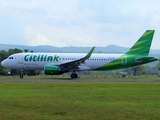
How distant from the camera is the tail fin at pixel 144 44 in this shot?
51.5 meters

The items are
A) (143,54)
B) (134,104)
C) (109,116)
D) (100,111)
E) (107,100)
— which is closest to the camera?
(109,116)

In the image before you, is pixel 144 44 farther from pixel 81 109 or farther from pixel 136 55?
pixel 81 109

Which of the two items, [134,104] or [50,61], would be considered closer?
[134,104]

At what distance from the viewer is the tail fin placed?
5147cm

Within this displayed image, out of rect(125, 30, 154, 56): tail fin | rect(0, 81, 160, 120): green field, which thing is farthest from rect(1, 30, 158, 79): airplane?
rect(0, 81, 160, 120): green field

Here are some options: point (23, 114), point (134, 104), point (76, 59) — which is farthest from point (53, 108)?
point (76, 59)

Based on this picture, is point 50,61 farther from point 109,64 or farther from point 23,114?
point 23,114

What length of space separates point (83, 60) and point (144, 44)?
863 centimetres

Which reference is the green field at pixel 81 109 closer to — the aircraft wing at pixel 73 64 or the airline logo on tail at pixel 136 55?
the aircraft wing at pixel 73 64

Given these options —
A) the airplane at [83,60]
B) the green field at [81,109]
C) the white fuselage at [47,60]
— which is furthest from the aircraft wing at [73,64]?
the green field at [81,109]

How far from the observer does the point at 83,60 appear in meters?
49.4

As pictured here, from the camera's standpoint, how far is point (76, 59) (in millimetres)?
51812

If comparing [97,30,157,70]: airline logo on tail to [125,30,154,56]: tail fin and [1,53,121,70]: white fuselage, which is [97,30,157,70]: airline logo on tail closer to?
[125,30,154,56]: tail fin

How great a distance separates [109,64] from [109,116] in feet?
121
